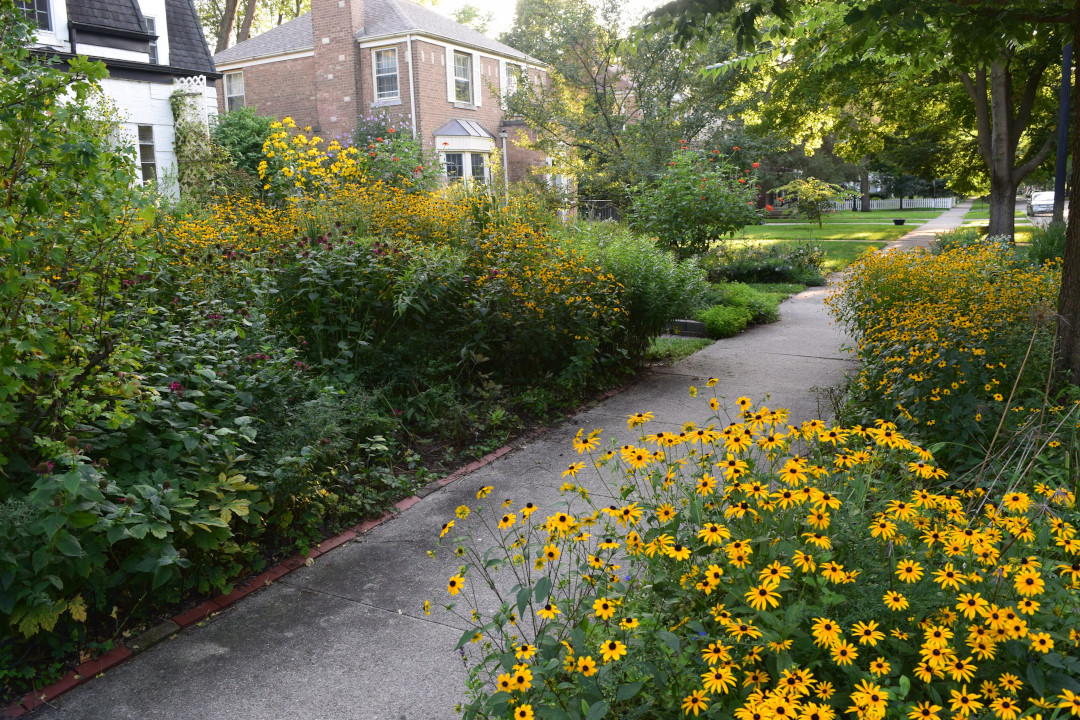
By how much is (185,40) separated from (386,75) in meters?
7.05

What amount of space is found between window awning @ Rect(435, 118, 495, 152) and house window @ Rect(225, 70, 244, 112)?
8094 millimetres

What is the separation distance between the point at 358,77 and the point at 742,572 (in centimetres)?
2497

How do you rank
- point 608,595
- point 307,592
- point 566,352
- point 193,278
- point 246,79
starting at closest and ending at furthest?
point 608,595
point 307,592
point 193,278
point 566,352
point 246,79

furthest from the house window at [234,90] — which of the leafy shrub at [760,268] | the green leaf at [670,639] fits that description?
the green leaf at [670,639]

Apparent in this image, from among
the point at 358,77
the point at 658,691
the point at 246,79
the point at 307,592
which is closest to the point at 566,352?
the point at 307,592

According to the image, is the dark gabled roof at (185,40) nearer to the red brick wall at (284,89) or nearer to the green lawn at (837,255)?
the red brick wall at (284,89)

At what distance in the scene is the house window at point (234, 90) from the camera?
2773 centimetres

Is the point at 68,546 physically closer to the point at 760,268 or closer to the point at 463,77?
the point at 760,268

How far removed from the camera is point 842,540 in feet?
8.63

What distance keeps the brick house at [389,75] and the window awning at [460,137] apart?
0.03 m

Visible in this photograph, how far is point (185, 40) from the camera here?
61.3 ft

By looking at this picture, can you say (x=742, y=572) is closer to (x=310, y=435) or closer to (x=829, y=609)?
(x=829, y=609)

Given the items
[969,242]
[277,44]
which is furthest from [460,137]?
[969,242]

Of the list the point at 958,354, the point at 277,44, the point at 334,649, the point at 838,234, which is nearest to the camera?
the point at 334,649
